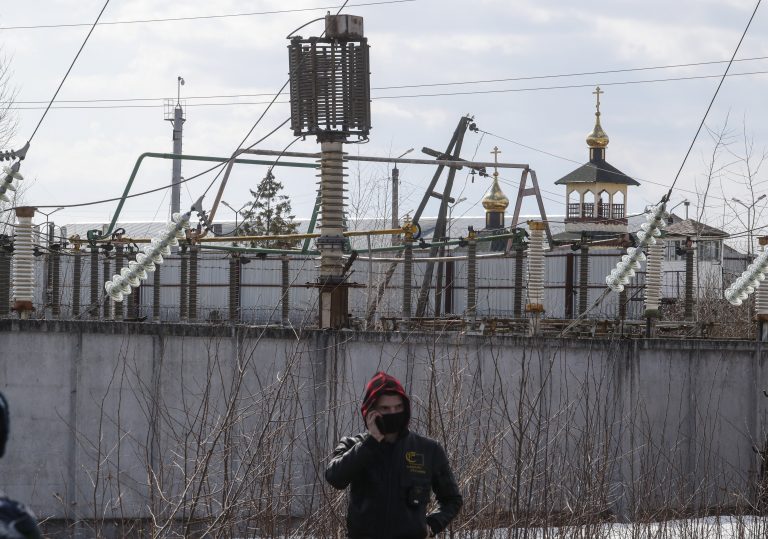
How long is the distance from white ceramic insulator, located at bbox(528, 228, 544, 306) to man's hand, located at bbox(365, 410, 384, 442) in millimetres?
12815

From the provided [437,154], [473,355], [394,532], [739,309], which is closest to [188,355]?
[473,355]

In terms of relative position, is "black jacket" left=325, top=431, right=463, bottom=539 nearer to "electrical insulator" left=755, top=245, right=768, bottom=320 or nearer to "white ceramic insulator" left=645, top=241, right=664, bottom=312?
"white ceramic insulator" left=645, top=241, right=664, bottom=312

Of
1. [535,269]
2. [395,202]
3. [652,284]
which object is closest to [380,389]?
[535,269]

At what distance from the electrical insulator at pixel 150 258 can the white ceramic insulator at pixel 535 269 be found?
17.2 feet

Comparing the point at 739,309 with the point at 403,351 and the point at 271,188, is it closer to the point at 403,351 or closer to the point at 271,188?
the point at 403,351

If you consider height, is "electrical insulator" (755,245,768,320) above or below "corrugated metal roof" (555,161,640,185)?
below

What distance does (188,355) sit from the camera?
17.3 meters

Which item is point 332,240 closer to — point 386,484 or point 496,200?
point 386,484

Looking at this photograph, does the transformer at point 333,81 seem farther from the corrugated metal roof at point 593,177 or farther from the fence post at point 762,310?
the corrugated metal roof at point 593,177

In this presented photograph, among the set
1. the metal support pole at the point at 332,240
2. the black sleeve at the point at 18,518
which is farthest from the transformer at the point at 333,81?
the black sleeve at the point at 18,518

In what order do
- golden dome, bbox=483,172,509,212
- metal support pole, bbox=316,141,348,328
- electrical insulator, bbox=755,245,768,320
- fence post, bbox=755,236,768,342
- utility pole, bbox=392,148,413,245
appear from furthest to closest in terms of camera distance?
golden dome, bbox=483,172,509,212, utility pole, bbox=392,148,413,245, electrical insulator, bbox=755,245,768,320, fence post, bbox=755,236,768,342, metal support pole, bbox=316,141,348,328

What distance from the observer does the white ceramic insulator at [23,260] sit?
1908 centimetres

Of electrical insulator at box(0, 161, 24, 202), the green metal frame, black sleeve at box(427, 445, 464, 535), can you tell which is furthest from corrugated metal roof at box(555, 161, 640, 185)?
black sleeve at box(427, 445, 464, 535)

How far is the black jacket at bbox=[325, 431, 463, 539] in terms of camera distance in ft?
20.5
